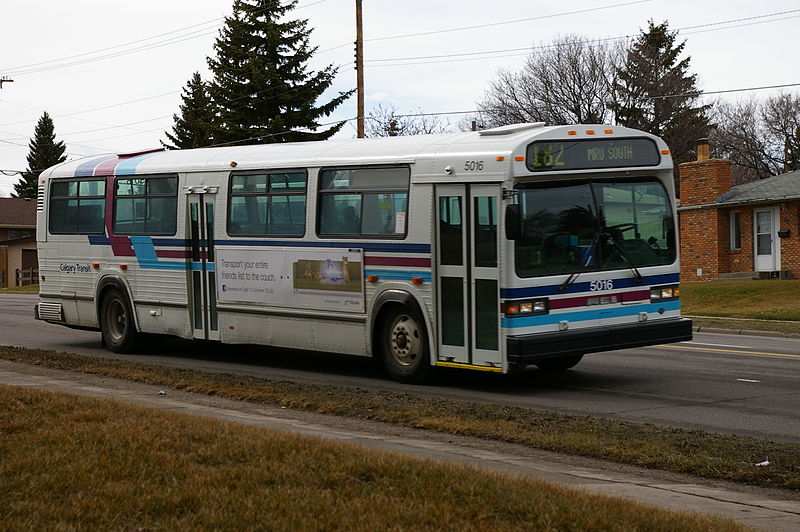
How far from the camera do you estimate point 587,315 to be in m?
12.3

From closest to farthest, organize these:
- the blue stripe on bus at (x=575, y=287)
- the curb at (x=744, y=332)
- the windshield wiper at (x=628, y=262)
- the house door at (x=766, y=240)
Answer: the blue stripe on bus at (x=575, y=287) → the windshield wiper at (x=628, y=262) → the curb at (x=744, y=332) → the house door at (x=766, y=240)

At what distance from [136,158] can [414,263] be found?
22.2ft

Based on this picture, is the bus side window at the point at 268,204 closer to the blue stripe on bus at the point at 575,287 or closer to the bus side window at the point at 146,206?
the bus side window at the point at 146,206

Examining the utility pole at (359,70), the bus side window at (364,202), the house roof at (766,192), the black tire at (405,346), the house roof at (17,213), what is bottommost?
the black tire at (405,346)

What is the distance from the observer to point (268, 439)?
8133 mm

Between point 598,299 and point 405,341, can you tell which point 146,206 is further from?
point 598,299

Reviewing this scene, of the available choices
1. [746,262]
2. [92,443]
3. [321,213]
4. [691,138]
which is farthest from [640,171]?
[691,138]

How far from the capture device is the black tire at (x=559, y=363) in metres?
14.1

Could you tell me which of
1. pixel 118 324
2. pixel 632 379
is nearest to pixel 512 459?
pixel 632 379

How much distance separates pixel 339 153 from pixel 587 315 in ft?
13.3

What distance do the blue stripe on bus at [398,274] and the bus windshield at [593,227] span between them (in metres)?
1.30

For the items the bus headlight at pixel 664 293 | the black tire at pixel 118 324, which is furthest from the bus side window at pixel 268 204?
the bus headlight at pixel 664 293

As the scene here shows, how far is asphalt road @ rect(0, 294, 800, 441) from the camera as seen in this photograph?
1092 cm

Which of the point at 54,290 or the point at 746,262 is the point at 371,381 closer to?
the point at 54,290
